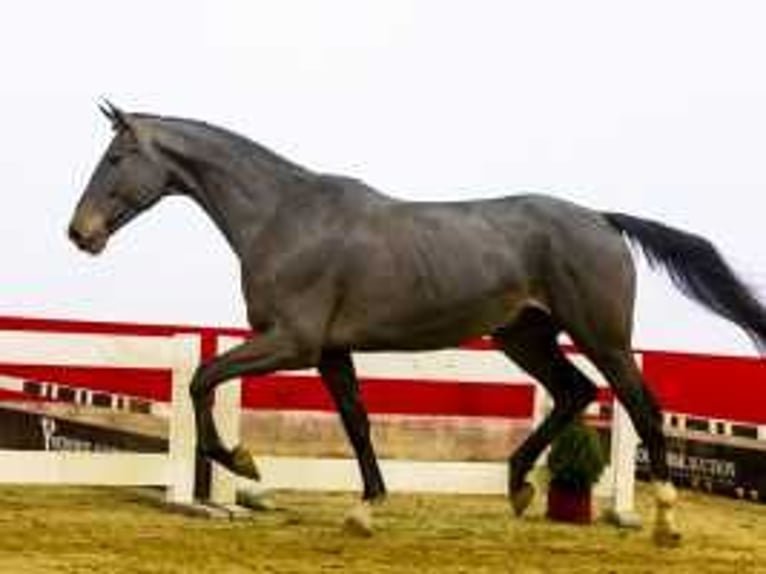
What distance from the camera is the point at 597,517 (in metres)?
10.4

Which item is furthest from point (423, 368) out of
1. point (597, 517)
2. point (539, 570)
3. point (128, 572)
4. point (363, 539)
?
point (128, 572)

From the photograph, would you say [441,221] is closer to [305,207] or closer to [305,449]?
[305,207]

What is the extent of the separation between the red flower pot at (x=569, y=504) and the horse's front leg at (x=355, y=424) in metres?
1.76

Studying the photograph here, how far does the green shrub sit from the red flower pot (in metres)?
0.03

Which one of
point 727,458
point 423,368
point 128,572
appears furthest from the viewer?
point 727,458

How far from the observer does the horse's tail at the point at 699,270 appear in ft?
29.7

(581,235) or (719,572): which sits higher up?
(581,235)

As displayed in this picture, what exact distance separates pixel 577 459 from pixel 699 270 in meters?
1.54

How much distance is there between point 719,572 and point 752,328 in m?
2.03

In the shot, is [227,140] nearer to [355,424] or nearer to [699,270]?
[355,424]

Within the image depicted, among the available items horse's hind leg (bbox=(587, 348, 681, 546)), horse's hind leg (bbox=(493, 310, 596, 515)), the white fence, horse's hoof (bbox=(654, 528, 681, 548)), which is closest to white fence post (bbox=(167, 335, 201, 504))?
the white fence

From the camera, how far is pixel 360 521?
27.8 feet

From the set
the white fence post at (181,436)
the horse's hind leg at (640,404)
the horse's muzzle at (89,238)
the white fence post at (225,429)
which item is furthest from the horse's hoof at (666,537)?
the horse's muzzle at (89,238)

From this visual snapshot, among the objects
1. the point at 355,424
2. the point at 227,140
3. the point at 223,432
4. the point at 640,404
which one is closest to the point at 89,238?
the point at 227,140
